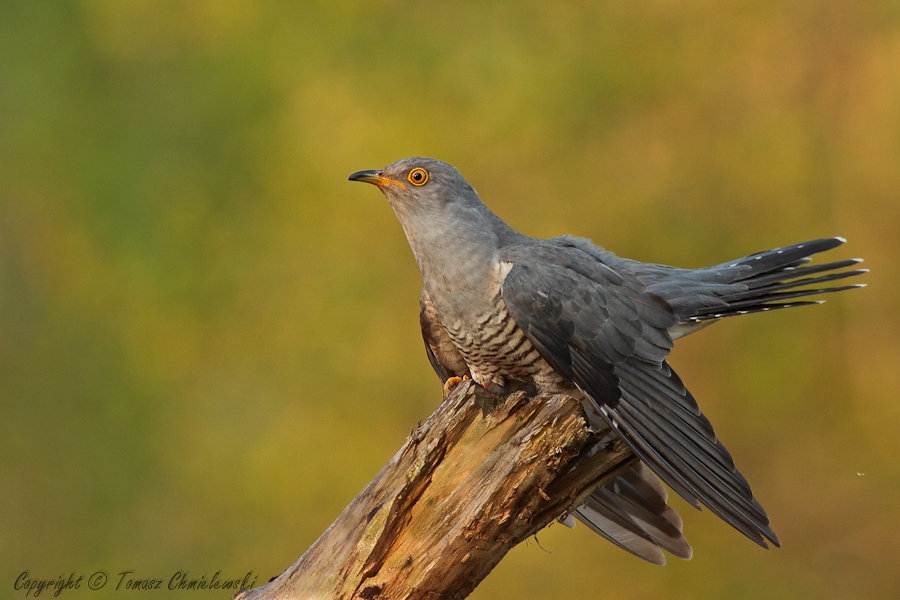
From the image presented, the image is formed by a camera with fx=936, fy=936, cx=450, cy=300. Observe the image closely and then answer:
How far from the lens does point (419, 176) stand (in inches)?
125

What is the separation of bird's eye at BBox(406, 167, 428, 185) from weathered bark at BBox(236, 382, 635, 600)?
37.2 inches

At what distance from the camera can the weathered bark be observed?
230 centimetres

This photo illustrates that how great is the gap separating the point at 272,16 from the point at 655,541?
5.56 metres

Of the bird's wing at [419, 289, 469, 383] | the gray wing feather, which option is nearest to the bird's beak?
the bird's wing at [419, 289, 469, 383]

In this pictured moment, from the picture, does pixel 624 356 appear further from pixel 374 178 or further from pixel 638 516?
pixel 374 178

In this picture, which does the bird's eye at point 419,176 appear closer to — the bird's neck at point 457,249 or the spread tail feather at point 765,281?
the bird's neck at point 457,249

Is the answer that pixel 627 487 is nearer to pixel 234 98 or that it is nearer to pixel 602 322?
pixel 602 322

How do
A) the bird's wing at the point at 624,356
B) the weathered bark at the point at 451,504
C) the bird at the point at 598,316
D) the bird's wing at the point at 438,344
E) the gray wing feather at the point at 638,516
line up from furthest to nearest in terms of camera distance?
the bird's wing at the point at 438,344 < the gray wing feather at the point at 638,516 < the bird at the point at 598,316 < the bird's wing at the point at 624,356 < the weathered bark at the point at 451,504

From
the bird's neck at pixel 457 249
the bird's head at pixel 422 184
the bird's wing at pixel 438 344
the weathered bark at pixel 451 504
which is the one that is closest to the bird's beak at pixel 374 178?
the bird's head at pixel 422 184

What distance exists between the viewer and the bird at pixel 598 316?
9.31ft

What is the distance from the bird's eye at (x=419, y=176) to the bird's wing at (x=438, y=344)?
37 centimetres

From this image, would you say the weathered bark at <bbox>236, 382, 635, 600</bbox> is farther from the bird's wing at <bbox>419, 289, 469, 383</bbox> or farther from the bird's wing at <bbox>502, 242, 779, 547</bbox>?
the bird's wing at <bbox>419, 289, 469, 383</bbox>

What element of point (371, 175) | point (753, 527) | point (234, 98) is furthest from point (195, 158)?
point (753, 527)

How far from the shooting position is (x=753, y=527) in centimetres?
257
